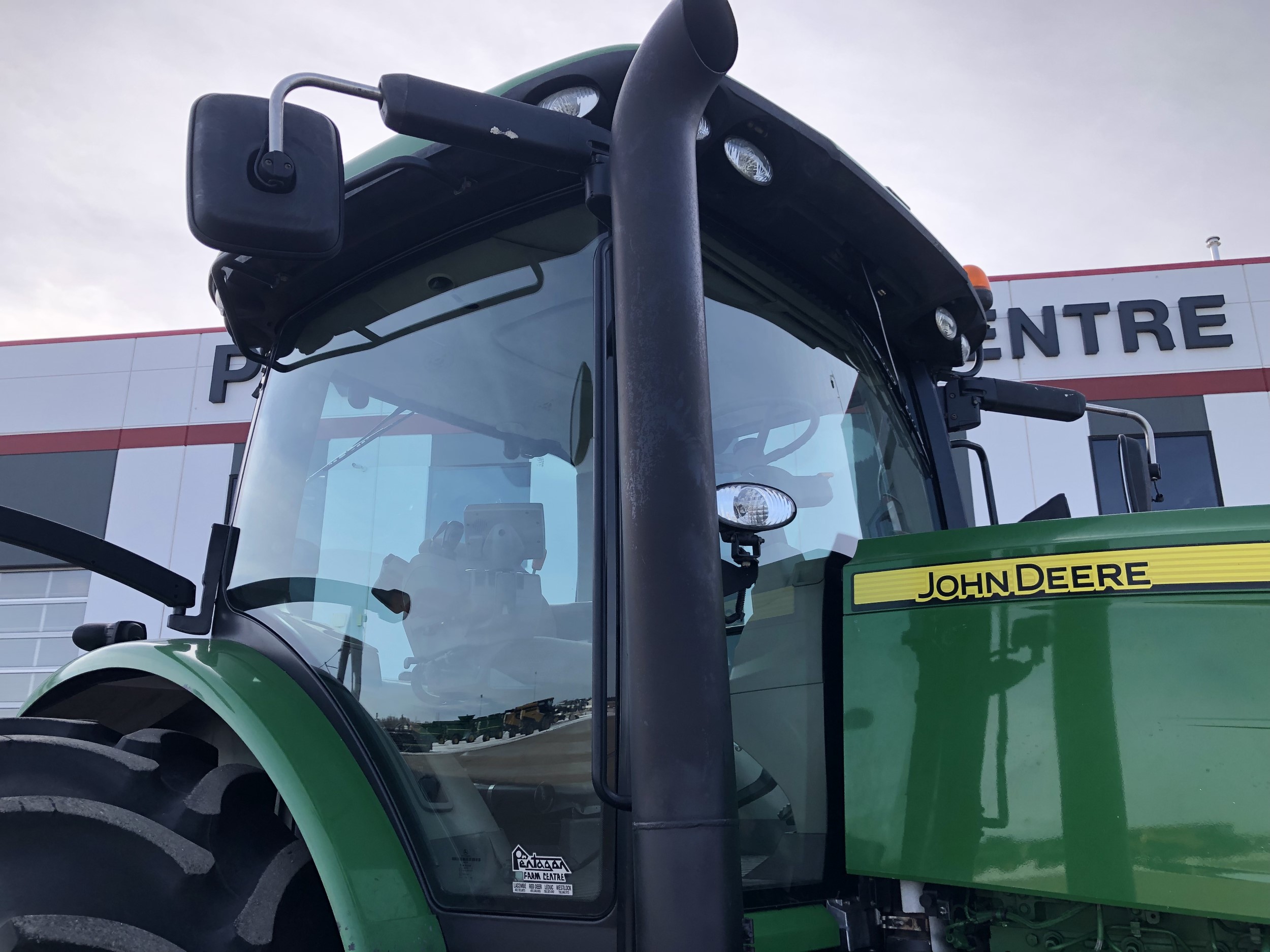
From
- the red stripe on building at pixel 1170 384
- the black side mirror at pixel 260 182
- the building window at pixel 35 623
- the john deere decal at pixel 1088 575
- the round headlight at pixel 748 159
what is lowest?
the john deere decal at pixel 1088 575

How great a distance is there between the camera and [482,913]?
158cm

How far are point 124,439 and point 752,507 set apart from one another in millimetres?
13655

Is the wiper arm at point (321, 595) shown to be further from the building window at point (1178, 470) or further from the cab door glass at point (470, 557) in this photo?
the building window at point (1178, 470)

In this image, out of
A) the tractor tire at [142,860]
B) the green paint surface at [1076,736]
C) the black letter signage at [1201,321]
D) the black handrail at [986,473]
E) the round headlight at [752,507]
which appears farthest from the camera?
the black letter signage at [1201,321]

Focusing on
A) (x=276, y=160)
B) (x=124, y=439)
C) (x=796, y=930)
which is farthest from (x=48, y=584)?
(x=796, y=930)

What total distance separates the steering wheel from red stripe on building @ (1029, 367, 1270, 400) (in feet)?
33.4

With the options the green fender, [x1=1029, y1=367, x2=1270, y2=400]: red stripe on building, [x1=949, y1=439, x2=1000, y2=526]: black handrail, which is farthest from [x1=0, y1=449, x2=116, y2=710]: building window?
[x1=949, y1=439, x2=1000, y2=526]: black handrail

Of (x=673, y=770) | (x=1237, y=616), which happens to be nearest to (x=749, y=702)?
(x=673, y=770)

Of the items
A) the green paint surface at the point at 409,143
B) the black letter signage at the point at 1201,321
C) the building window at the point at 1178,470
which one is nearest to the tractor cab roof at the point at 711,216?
the green paint surface at the point at 409,143

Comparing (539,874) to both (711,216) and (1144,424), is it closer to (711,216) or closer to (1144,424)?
(711,216)

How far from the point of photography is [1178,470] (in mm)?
11070

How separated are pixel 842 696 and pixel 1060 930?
0.49m

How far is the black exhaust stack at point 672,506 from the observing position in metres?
1.19

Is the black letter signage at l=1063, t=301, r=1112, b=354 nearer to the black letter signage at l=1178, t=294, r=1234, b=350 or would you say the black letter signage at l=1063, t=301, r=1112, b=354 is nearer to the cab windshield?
the black letter signage at l=1178, t=294, r=1234, b=350
